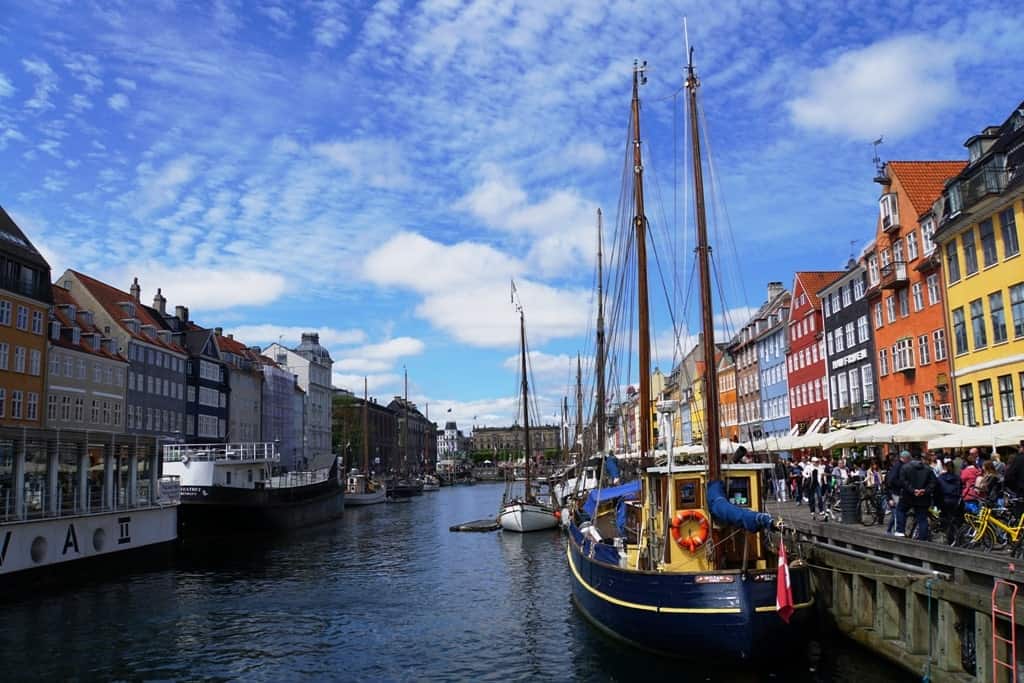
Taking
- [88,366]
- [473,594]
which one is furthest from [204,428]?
[473,594]

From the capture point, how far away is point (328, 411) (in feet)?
423

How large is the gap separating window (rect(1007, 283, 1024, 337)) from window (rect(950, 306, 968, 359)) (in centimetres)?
416

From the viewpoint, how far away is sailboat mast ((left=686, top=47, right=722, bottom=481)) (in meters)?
18.0

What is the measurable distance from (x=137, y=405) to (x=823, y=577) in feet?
188

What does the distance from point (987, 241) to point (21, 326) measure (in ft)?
164

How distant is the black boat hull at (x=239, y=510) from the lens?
157 feet

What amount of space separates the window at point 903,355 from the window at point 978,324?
272 inches

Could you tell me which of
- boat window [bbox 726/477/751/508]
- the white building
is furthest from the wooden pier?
the white building

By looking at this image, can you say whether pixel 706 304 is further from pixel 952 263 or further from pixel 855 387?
pixel 855 387

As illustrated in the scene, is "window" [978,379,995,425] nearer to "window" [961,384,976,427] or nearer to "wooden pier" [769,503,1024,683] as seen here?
"window" [961,384,976,427]

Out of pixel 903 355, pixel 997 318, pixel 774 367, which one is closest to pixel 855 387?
pixel 903 355

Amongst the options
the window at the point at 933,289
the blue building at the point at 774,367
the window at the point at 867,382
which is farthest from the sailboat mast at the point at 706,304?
the blue building at the point at 774,367

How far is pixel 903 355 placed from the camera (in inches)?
1766

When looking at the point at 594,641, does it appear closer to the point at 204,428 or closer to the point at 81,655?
the point at 81,655
